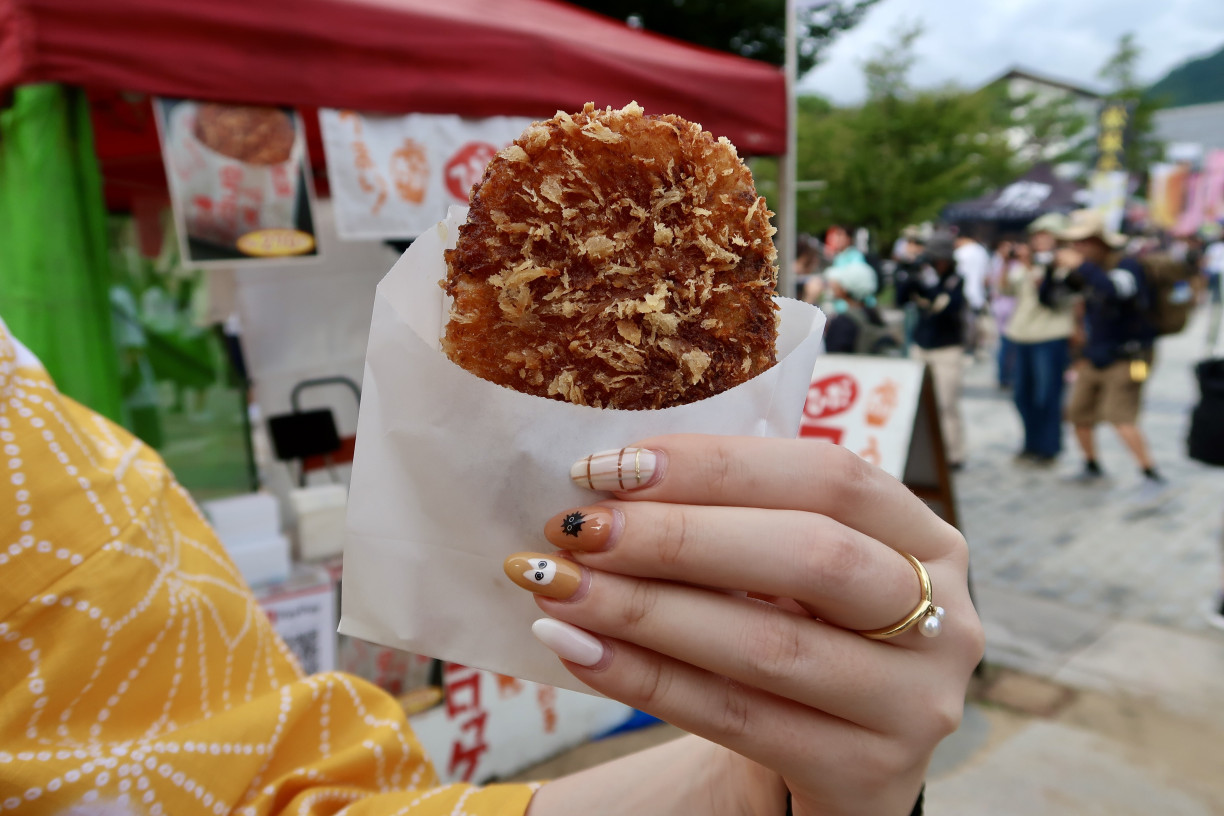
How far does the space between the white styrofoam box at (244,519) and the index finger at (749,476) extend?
296cm

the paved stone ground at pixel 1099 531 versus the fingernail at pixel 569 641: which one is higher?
the fingernail at pixel 569 641

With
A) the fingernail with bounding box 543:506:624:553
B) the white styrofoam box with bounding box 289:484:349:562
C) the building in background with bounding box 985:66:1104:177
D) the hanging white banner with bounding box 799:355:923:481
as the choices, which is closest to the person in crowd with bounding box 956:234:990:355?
the hanging white banner with bounding box 799:355:923:481

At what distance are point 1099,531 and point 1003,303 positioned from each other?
30.2ft

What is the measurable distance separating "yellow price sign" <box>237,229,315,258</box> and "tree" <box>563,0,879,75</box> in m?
10.4

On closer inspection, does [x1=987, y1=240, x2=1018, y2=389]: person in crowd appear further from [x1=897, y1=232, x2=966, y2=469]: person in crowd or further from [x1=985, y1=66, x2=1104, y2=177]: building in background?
[x1=985, y1=66, x2=1104, y2=177]: building in background

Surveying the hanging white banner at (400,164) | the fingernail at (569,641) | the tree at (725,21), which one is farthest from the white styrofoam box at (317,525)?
the tree at (725,21)

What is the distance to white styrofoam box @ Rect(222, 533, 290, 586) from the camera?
126 inches

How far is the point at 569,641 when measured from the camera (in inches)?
32.9

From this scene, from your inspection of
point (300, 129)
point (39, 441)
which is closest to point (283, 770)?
point (39, 441)

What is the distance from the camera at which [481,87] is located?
136 inches

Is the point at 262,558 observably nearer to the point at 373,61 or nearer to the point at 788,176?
the point at 373,61

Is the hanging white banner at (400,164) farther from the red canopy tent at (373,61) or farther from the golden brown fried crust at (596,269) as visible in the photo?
the golden brown fried crust at (596,269)

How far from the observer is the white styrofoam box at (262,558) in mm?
3197

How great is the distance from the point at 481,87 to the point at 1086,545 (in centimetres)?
584
